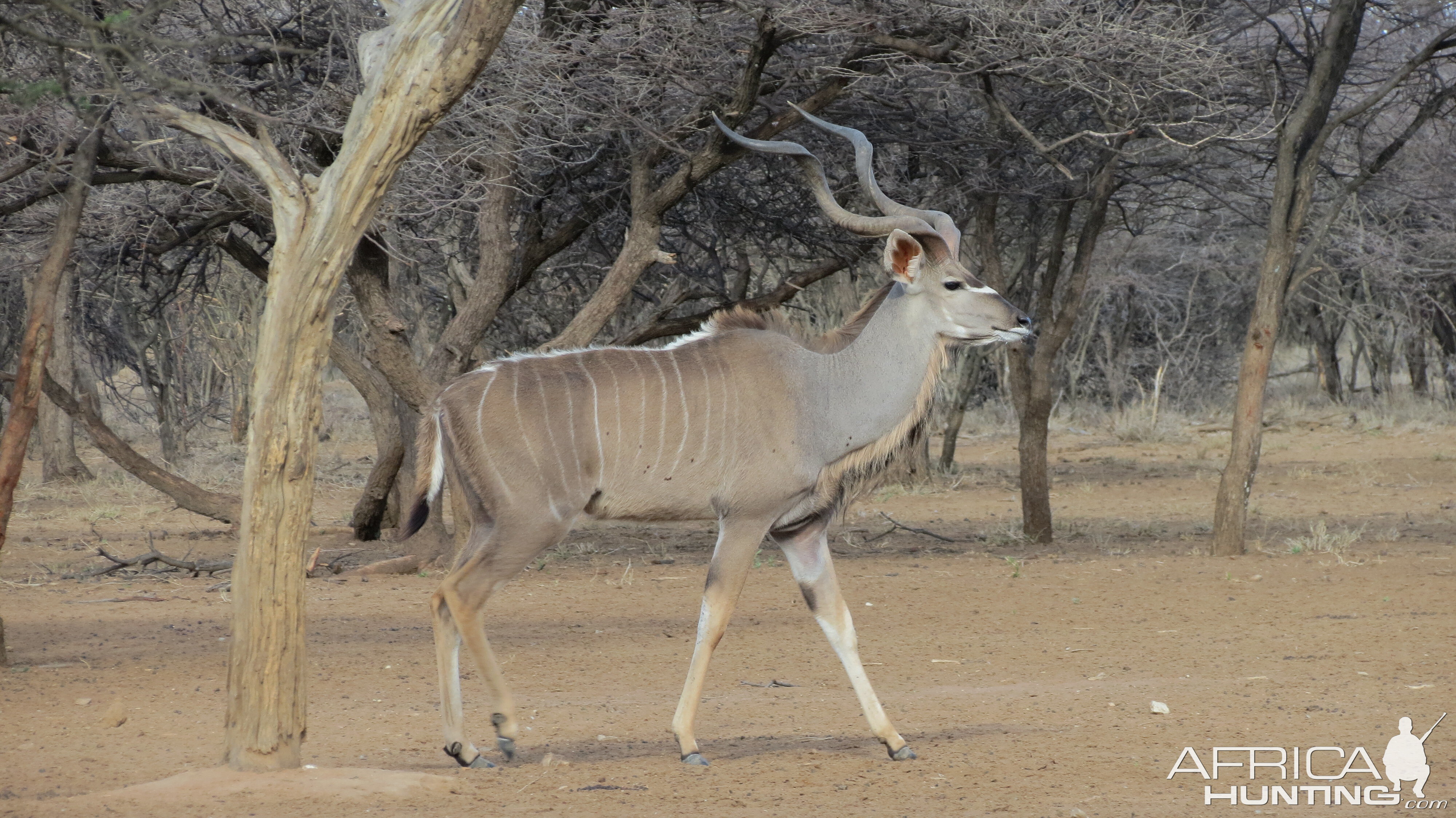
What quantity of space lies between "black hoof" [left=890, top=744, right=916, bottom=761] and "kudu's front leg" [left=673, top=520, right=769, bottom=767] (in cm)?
61

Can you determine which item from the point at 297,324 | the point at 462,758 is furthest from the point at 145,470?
the point at 297,324

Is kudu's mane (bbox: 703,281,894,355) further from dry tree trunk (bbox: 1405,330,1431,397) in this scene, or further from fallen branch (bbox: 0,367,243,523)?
dry tree trunk (bbox: 1405,330,1431,397)

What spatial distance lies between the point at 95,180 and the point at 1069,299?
246 inches

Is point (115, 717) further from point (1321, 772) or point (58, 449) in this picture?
point (58, 449)

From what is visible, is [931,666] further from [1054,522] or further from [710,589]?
[1054,522]

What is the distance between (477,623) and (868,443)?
1437 millimetres

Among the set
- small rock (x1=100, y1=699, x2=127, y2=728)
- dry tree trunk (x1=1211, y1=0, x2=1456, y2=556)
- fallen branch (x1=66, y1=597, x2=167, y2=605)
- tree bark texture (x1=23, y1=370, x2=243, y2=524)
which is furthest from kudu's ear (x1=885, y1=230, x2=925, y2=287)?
tree bark texture (x1=23, y1=370, x2=243, y2=524)

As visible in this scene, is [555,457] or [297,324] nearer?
[297,324]

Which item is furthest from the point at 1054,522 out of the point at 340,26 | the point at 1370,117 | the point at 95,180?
the point at 95,180

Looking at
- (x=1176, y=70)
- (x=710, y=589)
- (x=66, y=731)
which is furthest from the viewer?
(x=1176, y=70)

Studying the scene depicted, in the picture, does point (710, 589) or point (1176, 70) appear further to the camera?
point (1176, 70)

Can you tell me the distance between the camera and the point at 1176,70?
7.66 m

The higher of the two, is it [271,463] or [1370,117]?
[1370,117]

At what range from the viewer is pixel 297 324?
368 cm
